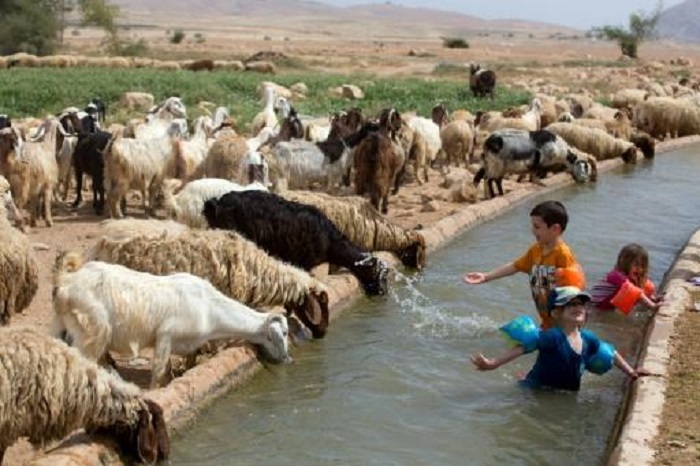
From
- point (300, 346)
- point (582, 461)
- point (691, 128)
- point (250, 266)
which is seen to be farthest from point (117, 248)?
point (691, 128)

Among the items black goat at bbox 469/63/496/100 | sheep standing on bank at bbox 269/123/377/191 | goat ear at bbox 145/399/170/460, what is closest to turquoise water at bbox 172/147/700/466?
goat ear at bbox 145/399/170/460

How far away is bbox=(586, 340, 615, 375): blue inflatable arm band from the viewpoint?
7.09 metres

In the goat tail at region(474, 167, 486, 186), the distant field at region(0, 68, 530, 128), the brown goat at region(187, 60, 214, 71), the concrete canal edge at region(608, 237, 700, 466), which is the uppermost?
the concrete canal edge at region(608, 237, 700, 466)

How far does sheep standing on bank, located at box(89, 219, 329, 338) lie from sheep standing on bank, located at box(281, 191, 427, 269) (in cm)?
241

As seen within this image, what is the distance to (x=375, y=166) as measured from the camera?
13.4 metres

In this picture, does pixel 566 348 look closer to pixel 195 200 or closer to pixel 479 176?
pixel 195 200

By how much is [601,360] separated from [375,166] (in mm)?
6742

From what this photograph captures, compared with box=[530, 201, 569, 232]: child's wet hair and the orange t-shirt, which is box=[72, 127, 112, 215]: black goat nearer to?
the orange t-shirt

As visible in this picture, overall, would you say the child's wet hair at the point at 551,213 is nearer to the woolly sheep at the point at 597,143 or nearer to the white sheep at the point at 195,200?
the white sheep at the point at 195,200

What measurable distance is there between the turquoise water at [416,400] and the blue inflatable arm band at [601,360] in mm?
284

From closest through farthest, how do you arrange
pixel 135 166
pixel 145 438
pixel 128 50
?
pixel 145 438, pixel 135 166, pixel 128 50

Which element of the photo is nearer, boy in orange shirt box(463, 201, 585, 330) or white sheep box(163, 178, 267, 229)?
boy in orange shirt box(463, 201, 585, 330)

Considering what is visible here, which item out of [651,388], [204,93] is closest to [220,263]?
[651,388]

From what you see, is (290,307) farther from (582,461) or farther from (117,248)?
(582,461)
